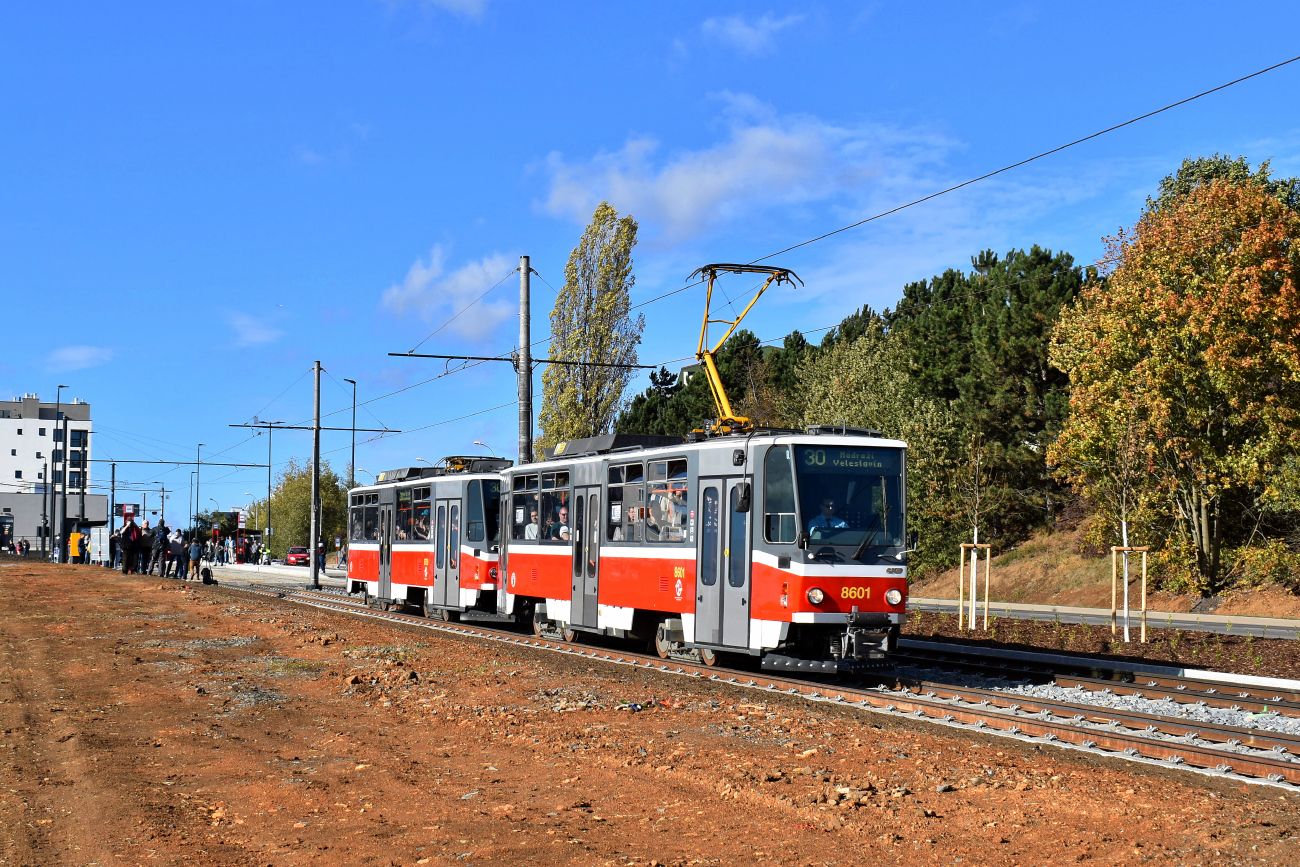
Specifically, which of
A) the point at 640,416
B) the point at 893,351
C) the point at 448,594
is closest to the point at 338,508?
the point at 640,416

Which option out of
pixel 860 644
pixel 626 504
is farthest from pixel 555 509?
pixel 860 644

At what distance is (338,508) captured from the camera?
104250 mm

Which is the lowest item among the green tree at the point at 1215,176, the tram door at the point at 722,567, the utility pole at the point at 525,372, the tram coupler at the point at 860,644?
the tram coupler at the point at 860,644

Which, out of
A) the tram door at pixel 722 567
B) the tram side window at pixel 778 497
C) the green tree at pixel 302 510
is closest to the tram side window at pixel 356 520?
Result: the tram door at pixel 722 567

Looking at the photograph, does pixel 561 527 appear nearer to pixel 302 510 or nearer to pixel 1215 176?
pixel 1215 176

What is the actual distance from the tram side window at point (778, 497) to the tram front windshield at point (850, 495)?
0.14 metres

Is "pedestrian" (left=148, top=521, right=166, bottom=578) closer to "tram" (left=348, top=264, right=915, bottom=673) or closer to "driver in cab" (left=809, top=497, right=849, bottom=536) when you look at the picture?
"tram" (left=348, top=264, right=915, bottom=673)

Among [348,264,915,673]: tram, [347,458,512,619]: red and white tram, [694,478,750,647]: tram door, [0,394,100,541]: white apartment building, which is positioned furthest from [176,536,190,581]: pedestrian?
[0,394,100,541]: white apartment building

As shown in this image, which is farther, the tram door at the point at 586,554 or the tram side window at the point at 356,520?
the tram side window at the point at 356,520

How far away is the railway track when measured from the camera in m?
9.88

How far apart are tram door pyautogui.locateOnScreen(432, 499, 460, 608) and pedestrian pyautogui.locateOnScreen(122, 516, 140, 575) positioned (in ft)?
59.2

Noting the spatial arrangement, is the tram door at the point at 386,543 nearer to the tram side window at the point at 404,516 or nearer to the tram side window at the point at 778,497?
the tram side window at the point at 404,516

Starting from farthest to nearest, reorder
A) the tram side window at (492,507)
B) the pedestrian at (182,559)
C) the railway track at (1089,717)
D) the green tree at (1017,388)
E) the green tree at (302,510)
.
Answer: the green tree at (302,510) < the green tree at (1017,388) < the pedestrian at (182,559) < the tram side window at (492,507) < the railway track at (1089,717)

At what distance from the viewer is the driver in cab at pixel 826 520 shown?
597 inches
